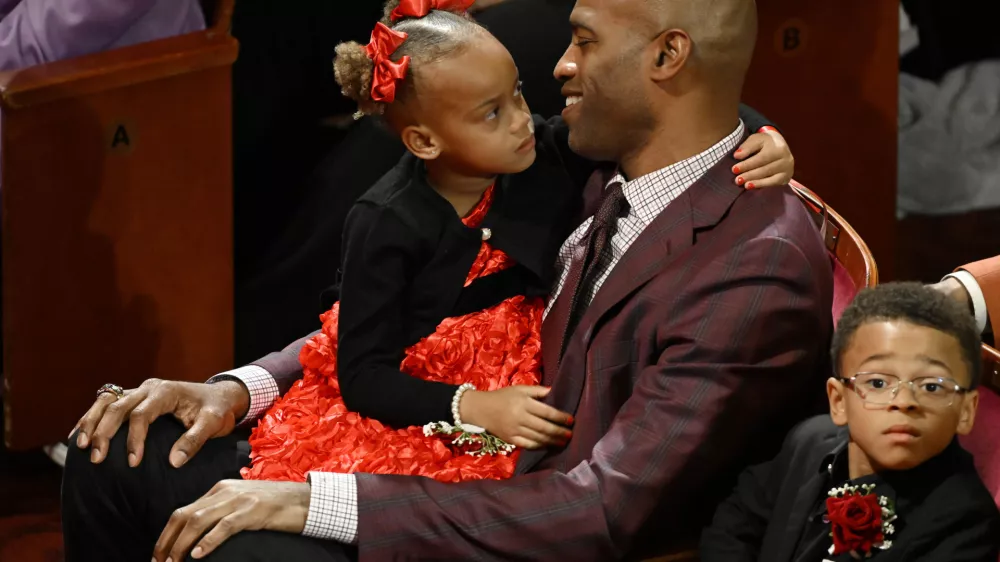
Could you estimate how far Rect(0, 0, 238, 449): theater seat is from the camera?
11.1ft

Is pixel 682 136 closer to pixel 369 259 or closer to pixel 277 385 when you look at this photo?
pixel 369 259

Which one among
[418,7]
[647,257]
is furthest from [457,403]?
[418,7]

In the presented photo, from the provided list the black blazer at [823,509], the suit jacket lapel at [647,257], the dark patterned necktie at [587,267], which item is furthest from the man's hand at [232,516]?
the black blazer at [823,509]

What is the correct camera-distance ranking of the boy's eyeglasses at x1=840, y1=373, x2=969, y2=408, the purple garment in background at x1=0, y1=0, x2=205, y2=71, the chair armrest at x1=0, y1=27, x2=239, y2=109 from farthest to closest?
the purple garment in background at x1=0, y1=0, x2=205, y2=71 < the chair armrest at x1=0, y1=27, x2=239, y2=109 < the boy's eyeglasses at x1=840, y1=373, x2=969, y2=408

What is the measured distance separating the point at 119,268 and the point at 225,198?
1.04 ft

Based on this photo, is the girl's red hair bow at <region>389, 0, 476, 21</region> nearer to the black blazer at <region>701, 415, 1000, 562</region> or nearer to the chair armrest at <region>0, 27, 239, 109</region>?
the black blazer at <region>701, 415, 1000, 562</region>

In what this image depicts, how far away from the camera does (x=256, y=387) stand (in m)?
2.55

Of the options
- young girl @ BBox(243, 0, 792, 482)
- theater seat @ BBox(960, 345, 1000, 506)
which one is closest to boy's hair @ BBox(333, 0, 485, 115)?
young girl @ BBox(243, 0, 792, 482)

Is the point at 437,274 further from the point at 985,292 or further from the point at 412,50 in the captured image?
the point at 985,292

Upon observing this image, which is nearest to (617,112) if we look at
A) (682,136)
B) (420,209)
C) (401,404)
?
(682,136)

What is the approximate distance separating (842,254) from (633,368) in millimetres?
420

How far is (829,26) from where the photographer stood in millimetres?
3881

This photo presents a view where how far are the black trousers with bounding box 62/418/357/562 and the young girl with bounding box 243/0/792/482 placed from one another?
0.38 feet

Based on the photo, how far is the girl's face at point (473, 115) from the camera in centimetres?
232
